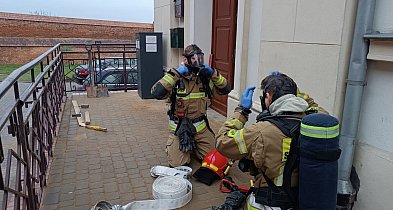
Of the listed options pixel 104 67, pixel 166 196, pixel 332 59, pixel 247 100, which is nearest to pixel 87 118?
pixel 166 196

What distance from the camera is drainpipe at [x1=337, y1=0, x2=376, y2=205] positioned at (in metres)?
2.66

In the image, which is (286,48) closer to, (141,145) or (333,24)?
(333,24)

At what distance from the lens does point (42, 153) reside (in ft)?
10.7

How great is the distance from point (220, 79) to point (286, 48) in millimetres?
865

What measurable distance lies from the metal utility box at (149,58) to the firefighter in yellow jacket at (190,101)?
12.7ft

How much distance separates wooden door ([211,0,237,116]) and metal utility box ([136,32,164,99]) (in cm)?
163

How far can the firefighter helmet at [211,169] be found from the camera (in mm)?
3480

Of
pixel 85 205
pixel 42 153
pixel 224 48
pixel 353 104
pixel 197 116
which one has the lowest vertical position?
pixel 85 205

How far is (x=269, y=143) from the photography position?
6.26 feet

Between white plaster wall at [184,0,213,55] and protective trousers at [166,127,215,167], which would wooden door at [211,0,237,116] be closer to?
white plaster wall at [184,0,213,55]

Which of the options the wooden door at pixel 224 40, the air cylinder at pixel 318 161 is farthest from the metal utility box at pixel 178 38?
the air cylinder at pixel 318 161

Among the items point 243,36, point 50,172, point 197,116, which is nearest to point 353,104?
point 197,116

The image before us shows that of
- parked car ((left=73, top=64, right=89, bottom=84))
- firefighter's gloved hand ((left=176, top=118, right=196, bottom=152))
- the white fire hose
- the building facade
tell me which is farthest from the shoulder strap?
parked car ((left=73, top=64, right=89, bottom=84))

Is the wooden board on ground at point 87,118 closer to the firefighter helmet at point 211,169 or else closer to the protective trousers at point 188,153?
the protective trousers at point 188,153
